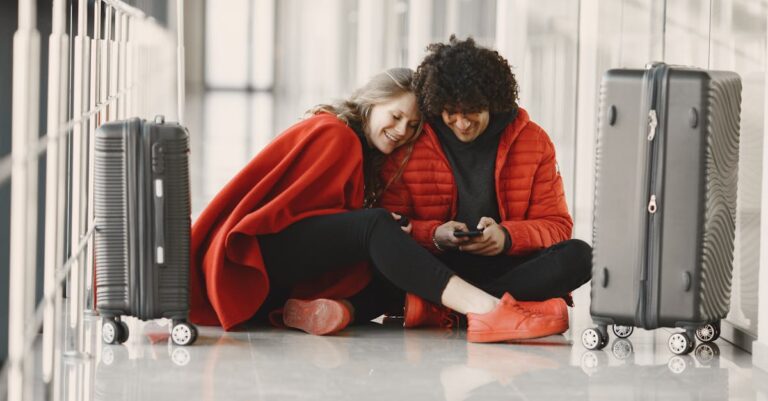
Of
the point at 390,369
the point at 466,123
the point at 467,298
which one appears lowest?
the point at 390,369

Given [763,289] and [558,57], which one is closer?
[763,289]

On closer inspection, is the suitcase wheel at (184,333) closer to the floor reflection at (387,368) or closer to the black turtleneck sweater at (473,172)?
the floor reflection at (387,368)

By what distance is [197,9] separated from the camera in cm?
1931

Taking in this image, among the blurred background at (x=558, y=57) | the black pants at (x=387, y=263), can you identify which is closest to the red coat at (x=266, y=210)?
the black pants at (x=387, y=263)

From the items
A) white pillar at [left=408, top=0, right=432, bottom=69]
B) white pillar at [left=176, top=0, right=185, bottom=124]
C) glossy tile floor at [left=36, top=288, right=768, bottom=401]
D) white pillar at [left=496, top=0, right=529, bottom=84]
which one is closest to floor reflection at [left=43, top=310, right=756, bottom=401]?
glossy tile floor at [left=36, top=288, right=768, bottom=401]

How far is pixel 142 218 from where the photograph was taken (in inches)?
101

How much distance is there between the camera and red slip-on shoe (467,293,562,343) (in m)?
2.76

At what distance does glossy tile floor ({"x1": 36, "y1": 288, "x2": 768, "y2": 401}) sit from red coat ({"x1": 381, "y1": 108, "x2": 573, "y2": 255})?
276 mm

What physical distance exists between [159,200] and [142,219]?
5cm

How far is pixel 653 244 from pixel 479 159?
60cm

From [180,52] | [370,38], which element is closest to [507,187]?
[180,52]

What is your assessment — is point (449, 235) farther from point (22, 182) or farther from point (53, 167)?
point (22, 182)

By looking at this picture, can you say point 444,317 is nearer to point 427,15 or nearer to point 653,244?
point 653,244

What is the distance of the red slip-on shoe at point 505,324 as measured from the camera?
2762 mm
